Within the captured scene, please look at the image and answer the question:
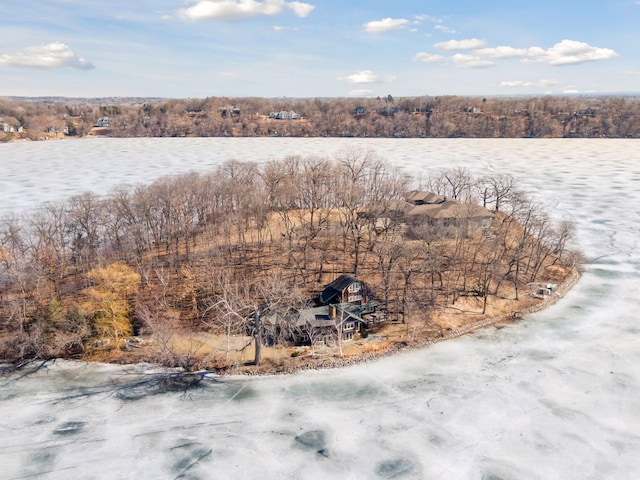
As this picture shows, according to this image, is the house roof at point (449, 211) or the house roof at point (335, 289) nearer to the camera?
the house roof at point (335, 289)

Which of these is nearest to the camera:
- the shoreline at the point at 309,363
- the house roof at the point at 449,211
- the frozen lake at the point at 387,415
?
the frozen lake at the point at 387,415

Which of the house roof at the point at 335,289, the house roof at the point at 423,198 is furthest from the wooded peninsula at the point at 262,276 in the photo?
the house roof at the point at 423,198

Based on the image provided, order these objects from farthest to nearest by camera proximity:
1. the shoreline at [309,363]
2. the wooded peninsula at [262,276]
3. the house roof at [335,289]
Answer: the house roof at [335,289], the wooded peninsula at [262,276], the shoreline at [309,363]

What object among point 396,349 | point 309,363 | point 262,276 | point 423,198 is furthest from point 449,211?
point 309,363

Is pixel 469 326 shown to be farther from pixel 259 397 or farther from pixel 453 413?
pixel 259 397

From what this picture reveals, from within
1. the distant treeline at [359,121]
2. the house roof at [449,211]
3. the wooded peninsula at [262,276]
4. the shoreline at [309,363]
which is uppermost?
the distant treeline at [359,121]

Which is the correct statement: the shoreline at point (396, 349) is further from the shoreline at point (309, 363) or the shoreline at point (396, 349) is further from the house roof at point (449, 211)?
the house roof at point (449, 211)

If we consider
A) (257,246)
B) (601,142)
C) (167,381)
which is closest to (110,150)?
(257,246)
